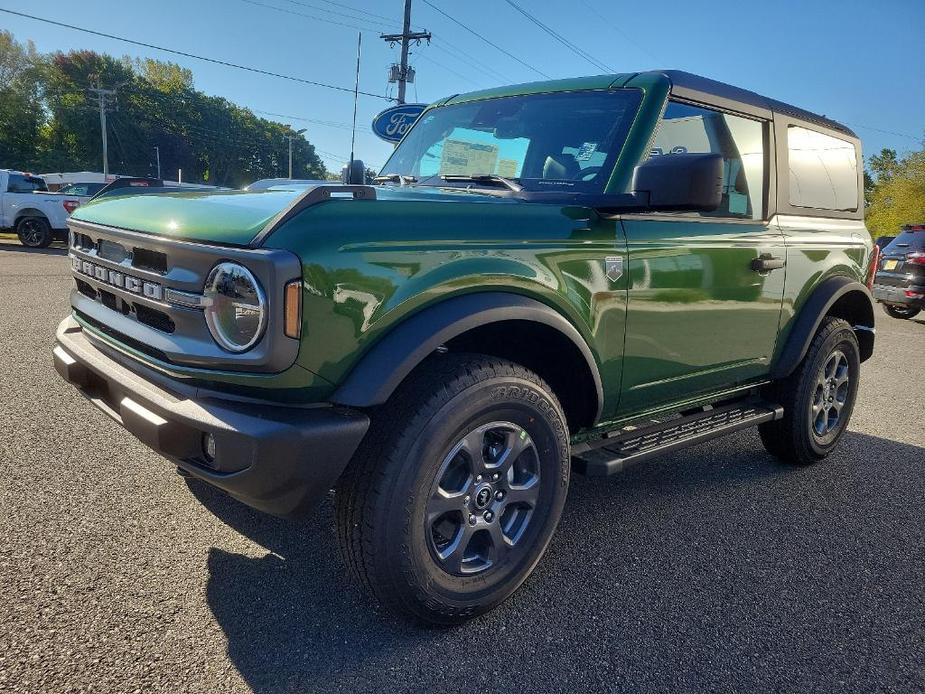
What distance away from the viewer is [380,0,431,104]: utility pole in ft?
90.9

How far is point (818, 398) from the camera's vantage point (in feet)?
12.9

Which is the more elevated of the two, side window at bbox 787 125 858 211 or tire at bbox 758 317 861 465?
side window at bbox 787 125 858 211

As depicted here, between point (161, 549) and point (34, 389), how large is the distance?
251 cm

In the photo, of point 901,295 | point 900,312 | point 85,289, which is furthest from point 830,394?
point 900,312

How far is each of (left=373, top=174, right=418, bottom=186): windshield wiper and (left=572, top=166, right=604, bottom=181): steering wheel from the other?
0.89 m

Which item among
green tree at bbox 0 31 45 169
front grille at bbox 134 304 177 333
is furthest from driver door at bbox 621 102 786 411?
green tree at bbox 0 31 45 169

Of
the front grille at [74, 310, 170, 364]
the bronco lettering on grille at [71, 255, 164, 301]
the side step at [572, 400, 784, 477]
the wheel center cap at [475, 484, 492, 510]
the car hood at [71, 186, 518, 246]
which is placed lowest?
the wheel center cap at [475, 484, 492, 510]

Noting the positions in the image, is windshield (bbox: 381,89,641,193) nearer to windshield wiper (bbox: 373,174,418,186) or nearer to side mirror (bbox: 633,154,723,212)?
windshield wiper (bbox: 373,174,418,186)

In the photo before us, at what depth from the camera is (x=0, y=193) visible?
15719mm

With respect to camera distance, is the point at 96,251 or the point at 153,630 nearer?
the point at 153,630

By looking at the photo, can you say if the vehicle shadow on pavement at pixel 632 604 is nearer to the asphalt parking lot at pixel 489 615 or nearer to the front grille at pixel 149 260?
the asphalt parking lot at pixel 489 615

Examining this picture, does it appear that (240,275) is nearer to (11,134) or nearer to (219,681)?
(219,681)

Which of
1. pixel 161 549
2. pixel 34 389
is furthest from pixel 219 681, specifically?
pixel 34 389

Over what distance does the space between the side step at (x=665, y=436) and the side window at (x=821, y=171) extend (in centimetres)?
112
